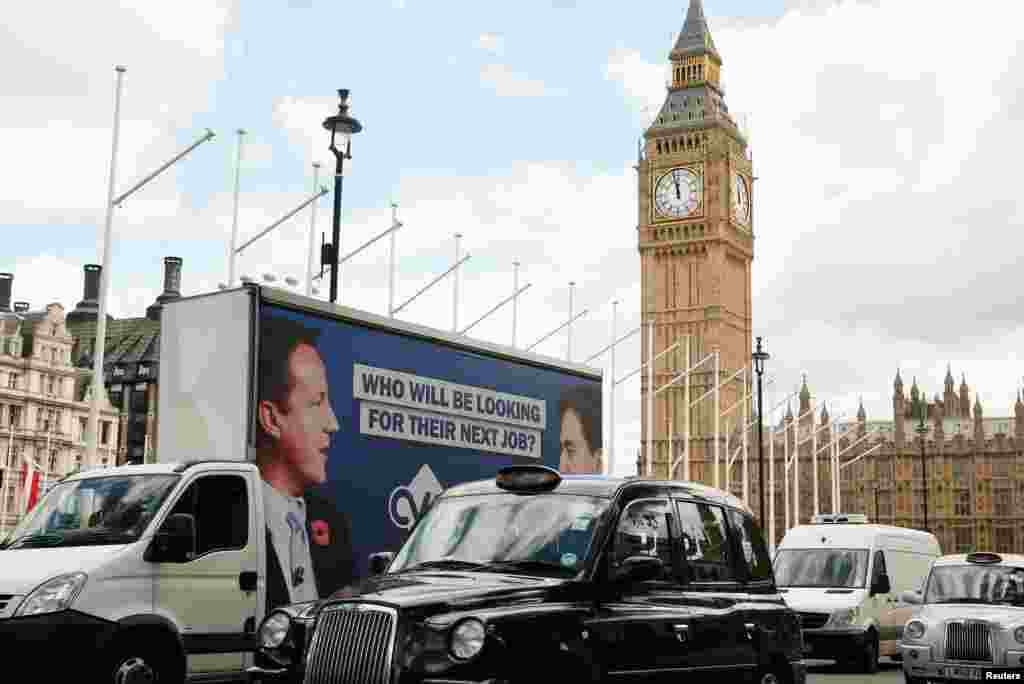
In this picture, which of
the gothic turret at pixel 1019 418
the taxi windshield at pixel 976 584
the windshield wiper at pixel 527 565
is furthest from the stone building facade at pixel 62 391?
the gothic turret at pixel 1019 418

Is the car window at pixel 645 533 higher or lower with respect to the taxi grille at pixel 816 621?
higher

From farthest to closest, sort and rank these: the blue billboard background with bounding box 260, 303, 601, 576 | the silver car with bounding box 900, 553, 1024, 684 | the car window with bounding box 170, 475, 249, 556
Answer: the silver car with bounding box 900, 553, 1024, 684, the blue billboard background with bounding box 260, 303, 601, 576, the car window with bounding box 170, 475, 249, 556

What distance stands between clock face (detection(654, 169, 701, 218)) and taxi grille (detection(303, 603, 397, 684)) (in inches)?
4469

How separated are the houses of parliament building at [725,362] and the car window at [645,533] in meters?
104

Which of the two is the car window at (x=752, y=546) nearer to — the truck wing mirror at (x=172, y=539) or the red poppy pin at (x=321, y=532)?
the truck wing mirror at (x=172, y=539)

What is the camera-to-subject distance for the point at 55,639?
378 inches

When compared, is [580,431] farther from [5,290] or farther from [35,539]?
[5,290]

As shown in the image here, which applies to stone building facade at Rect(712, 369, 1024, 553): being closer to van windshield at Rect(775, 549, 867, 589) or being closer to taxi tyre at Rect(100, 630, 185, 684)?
van windshield at Rect(775, 549, 867, 589)

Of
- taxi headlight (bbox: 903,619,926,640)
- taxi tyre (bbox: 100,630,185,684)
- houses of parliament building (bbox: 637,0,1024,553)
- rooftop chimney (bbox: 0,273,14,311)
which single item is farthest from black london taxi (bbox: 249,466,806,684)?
houses of parliament building (bbox: 637,0,1024,553)

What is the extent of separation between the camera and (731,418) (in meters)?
118

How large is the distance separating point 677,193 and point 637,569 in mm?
113860

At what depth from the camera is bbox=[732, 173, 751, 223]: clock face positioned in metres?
120

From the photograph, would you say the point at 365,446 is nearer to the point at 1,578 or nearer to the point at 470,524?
the point at 1,578

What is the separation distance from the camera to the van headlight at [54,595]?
9.62m
